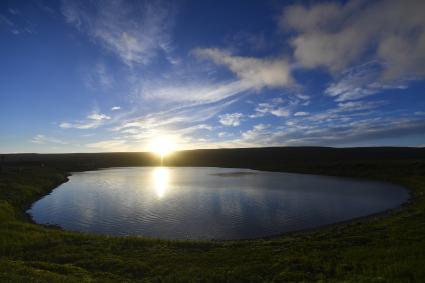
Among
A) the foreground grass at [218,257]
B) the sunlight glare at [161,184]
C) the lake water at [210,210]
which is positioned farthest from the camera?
the sunlight glare at [161,184]

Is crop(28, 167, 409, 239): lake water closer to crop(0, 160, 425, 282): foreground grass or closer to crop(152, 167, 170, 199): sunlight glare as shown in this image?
crop(152, 167, 170, 199): sunlight glare

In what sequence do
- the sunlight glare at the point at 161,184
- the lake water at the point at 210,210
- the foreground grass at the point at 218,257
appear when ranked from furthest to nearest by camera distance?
the sunlight glare at the point at 161,184 < the lake water at the point at 210,210 < the foreground grass at the point at 218,257

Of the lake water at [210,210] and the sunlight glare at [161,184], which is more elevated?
the sunlight glare at [161,184]

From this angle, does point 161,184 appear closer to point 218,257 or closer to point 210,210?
point 210,210

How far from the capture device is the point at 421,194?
49.5 m

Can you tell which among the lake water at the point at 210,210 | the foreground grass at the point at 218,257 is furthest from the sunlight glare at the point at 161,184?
the foreground grass at the point at 218,257

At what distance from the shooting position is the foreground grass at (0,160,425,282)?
15648 mm

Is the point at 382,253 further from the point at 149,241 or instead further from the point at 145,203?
the point at 145,203

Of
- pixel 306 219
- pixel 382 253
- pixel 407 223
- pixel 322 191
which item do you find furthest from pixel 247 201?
pixel 382 253

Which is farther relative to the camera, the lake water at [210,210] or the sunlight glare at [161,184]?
the sunlight glare at [161,184]

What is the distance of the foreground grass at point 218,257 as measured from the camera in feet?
51.3

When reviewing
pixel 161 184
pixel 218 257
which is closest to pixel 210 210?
pixel 218 257

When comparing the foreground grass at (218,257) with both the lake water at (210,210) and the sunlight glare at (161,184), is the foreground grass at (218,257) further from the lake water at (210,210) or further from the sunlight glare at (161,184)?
the sunlight glare at (161,184)

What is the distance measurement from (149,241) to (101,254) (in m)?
4.78
